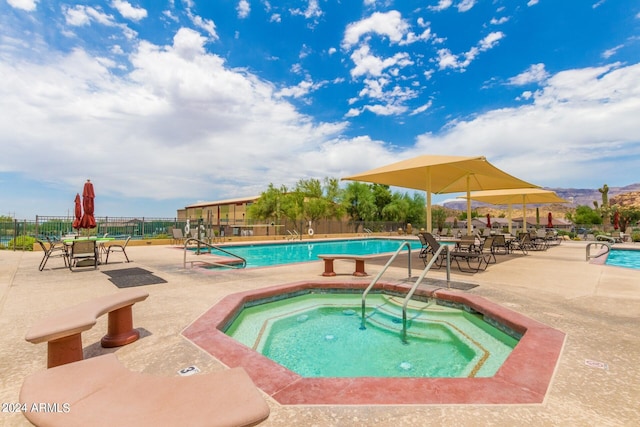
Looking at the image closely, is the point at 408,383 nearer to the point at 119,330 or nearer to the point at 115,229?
the point at 119,330

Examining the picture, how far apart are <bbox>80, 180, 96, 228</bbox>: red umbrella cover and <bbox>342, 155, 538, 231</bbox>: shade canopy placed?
8.26 meters

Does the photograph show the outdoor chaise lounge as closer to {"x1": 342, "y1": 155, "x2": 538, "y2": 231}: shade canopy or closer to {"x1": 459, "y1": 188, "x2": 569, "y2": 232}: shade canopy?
{"x1": 342, "y1": 155, "x2": 538, "y2": 231}: shade canopy

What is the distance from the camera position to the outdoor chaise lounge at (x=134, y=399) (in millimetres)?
1088

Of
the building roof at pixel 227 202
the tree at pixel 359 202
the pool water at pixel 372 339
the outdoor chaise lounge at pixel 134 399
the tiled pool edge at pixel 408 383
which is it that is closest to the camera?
the outdoor chaise lounge at pixel 134 399

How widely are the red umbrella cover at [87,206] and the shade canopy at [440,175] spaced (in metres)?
8.26

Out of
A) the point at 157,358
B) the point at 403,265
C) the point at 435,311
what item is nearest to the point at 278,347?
the point at 157,358

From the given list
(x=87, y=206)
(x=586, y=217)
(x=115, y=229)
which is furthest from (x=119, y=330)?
(x=586, y=217)

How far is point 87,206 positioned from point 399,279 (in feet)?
32.1

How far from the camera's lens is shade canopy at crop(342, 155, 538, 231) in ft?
27.1

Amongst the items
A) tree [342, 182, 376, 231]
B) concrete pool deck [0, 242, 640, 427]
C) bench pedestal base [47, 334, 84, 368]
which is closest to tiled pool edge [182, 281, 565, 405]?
concrete pool deck [0, 242, 640, 427]

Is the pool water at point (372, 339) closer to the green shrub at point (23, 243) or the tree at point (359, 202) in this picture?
the green shrub at point (23, 243)

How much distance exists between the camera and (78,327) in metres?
1.85

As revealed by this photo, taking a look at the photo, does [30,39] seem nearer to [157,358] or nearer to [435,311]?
[157,358]

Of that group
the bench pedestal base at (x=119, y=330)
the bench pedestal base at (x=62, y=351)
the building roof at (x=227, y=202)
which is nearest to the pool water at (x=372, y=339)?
the bench pedestal base at (x=119, y=330)
